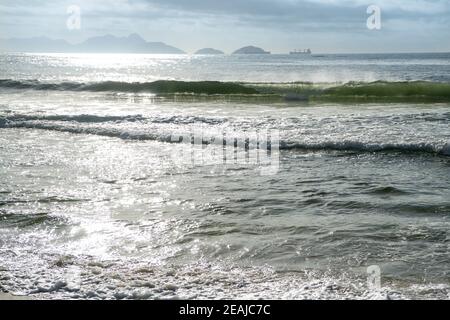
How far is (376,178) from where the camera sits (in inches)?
296

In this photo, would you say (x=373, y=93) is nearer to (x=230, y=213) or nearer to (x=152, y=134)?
(x=152, y=134)

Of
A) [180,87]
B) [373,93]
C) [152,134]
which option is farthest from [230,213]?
[180,87]

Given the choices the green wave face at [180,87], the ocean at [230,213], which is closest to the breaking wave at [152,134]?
the ocean at [230,213]

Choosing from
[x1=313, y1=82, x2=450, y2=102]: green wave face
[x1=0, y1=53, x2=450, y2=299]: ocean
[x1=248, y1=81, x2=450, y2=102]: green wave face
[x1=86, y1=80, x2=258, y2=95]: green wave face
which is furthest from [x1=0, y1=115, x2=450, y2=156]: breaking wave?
[x1=86, y1=80, x2=258, y2=95]: green wave face

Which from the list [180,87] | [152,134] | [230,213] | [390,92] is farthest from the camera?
[180,87]

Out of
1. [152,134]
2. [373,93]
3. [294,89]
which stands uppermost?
[294,89]

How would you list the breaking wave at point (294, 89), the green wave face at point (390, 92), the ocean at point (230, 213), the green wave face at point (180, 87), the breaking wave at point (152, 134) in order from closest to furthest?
the ocean at point (230, 213) → the breaking wave at point (152, 134) → the green wave face at point (390, 92) → the breaking wave at point (294, 89) → the green wave face at point (180, 87)

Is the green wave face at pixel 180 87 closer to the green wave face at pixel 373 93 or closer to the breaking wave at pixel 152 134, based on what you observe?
the green wave face at pixel 373 93

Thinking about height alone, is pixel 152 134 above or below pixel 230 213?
above

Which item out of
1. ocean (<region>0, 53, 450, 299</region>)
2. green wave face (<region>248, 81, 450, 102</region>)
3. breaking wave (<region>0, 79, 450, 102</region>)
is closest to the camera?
ocean (<region>0, 53, 450, 299</region>)

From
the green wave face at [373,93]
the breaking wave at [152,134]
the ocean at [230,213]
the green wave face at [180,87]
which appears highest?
the green wave face at [180,87]

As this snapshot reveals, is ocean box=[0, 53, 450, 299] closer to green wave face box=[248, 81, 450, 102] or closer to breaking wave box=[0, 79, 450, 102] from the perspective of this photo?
green wave face box=[248, 81, 450, 102]
